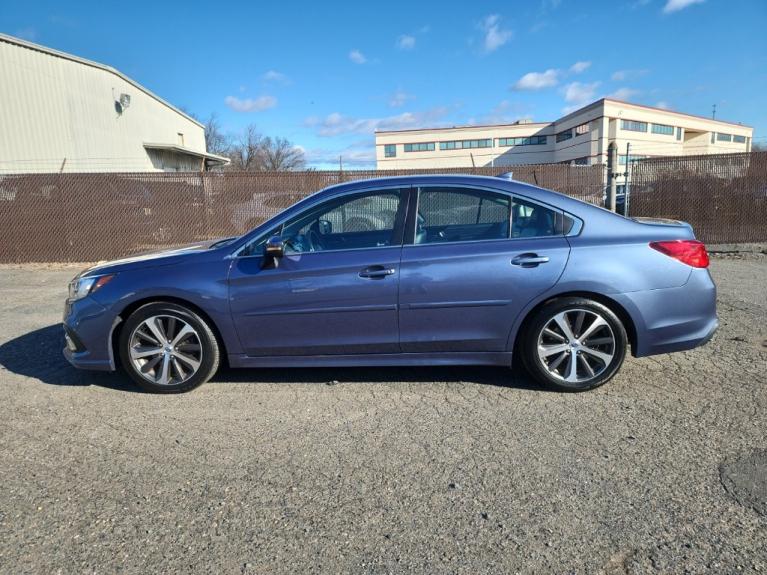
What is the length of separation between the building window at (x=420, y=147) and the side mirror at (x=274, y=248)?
7696 cm

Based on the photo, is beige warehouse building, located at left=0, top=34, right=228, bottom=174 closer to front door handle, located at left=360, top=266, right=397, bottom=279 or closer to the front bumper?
the front bumper

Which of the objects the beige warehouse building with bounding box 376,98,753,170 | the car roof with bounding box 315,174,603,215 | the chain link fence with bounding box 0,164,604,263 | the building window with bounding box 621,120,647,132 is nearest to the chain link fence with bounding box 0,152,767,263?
the chain link fence with bounding box 0,164,604,263

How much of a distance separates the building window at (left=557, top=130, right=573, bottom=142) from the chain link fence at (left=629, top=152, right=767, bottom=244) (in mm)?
65139

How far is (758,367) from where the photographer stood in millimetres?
4035

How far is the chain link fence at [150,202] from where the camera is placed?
11258 mm

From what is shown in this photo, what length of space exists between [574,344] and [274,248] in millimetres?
2331

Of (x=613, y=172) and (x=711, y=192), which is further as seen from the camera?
(x=613, y=172)

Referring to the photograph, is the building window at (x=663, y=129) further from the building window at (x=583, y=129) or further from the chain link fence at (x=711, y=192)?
the chain link fence at (x=711, y=192)

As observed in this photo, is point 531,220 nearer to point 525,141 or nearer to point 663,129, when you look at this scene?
point 663,129

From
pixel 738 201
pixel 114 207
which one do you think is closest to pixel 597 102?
pixel 738 201

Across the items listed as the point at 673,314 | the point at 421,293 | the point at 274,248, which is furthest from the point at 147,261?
the point at 673,314

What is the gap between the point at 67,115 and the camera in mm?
20188

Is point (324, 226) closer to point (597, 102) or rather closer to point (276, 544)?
point (276, 544)

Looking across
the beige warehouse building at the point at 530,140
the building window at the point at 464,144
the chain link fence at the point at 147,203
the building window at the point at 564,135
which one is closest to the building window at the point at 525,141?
the beige warehouse building at the point at 530,140
